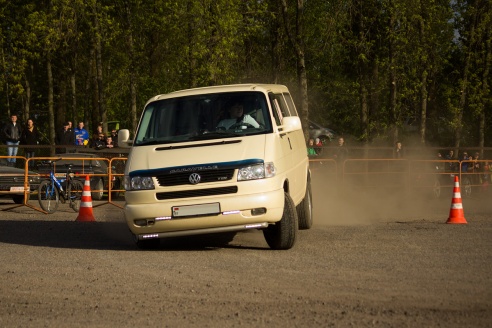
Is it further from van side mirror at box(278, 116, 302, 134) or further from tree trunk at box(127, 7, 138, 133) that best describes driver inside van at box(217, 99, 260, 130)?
tree trunk at box(127, 7, 138, 133)

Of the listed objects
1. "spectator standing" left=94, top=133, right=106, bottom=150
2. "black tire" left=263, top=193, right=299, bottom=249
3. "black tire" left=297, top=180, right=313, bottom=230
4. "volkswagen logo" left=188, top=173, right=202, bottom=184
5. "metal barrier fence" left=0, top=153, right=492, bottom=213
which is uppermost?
"volkswagen logo" left=188, top=173, right=202, bottom=184

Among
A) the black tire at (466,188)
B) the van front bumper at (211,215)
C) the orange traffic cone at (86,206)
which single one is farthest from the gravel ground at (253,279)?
the black tire at (466,188)

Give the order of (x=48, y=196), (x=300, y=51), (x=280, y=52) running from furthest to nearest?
(x=280, y=52), (x=300, y=51), (x=48, y=196)

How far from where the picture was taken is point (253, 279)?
408 inches

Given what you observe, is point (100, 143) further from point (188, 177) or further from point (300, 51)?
point (188, 177)

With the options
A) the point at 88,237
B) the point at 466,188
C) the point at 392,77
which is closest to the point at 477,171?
the point at 466,188

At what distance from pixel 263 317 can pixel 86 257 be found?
16.7 feet

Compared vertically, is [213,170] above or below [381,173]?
above

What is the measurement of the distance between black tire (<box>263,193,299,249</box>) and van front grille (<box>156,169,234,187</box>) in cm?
83

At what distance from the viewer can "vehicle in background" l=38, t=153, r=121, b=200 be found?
24.4 meters

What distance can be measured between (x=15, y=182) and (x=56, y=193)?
174cm

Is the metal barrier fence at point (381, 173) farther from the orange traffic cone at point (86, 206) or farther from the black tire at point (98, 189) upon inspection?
the orange traffic cone at point (86, 206)

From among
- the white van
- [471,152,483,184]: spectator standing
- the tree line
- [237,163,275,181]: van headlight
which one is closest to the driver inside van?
the white van

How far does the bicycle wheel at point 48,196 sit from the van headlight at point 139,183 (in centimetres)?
936
